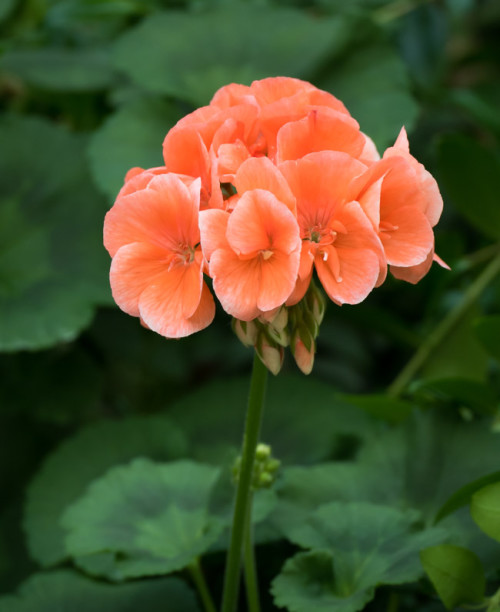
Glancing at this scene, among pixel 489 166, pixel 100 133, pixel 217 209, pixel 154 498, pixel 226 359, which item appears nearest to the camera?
pixel 217 209

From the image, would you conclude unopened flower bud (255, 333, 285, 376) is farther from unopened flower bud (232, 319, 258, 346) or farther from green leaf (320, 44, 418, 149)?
green leaf (320, 44, 418, 149)

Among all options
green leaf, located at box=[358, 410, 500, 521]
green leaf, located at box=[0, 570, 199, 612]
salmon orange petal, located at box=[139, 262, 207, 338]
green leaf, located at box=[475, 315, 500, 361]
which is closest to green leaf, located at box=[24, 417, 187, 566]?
green leaf, located at box=[0, 570, 199, 612]

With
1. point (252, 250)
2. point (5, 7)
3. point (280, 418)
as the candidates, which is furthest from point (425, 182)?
point (5, 7)

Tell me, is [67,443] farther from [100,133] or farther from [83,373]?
[100,133]

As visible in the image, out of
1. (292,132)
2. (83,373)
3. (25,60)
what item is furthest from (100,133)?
(292,132)

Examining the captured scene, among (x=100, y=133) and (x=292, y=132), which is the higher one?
(x=292, y=132)

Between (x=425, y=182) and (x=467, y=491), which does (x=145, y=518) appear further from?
(x=425, y=182)

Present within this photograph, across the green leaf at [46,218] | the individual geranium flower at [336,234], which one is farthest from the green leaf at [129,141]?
the individual geranium flower at [336,234]
